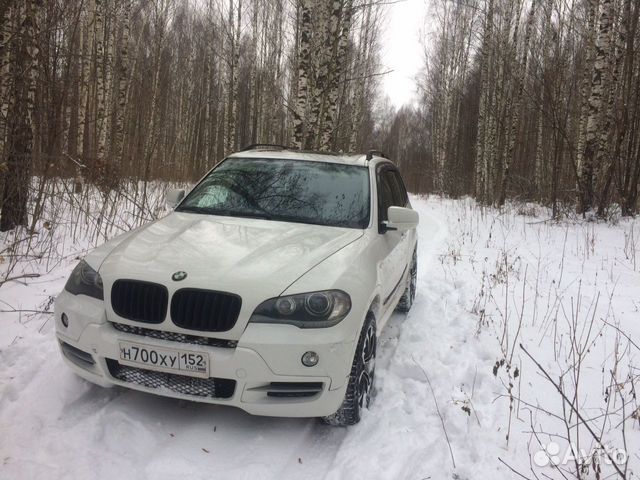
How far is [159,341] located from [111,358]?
331 mm

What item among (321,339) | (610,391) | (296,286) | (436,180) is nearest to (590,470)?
(610,391)

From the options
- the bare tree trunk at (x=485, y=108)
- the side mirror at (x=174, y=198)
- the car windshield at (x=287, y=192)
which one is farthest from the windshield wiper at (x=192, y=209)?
the bare tree trunk at (x=485, y=108)

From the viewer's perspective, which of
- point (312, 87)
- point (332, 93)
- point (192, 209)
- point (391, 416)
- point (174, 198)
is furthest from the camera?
point (312, 87)

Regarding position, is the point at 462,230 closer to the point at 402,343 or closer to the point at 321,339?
the point at 402,343

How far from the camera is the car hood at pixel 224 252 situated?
7.91ft

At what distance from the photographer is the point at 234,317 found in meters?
2.32

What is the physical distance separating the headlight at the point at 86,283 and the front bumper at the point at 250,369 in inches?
2.7

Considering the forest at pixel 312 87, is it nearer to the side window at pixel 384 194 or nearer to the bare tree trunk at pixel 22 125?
the bare tree trunk at pixel 22 125

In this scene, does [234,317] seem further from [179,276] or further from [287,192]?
[287,192]

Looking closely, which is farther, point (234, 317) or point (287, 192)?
point (287, 192)

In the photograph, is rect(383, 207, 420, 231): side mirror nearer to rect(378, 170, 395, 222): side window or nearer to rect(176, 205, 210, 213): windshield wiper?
rect(378, 170, 395, 222): side window

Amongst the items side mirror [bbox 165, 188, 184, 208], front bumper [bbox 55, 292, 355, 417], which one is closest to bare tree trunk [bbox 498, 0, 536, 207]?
side mirror [bbox 165, 188, 184, 208]

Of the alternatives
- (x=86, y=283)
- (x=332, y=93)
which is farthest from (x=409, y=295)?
(x=332, y=93)

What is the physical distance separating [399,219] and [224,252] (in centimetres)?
147
